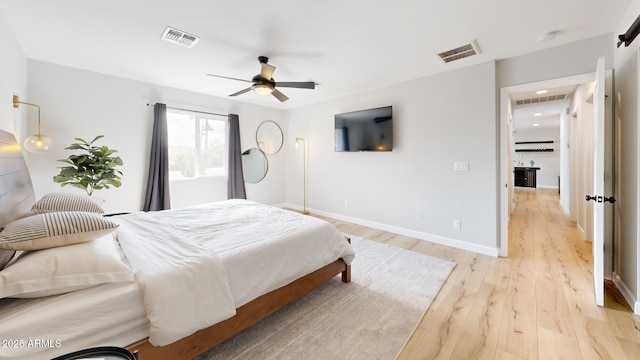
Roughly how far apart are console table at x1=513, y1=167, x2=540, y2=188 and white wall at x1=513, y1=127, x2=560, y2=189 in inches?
15.4

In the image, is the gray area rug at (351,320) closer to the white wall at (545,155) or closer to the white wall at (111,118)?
the white wall at (111,118)

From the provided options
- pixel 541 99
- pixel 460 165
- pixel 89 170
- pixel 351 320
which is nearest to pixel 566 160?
pixel 541 99

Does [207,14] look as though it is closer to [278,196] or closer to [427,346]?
[427,346]

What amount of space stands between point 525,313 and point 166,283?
274cm

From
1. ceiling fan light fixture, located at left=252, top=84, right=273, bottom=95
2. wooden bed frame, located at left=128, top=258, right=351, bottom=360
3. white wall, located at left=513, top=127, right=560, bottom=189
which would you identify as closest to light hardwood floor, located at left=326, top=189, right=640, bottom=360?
wooden bed frame, located at left=128, top=258, right=351, bottom=360

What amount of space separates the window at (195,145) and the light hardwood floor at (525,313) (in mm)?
4196

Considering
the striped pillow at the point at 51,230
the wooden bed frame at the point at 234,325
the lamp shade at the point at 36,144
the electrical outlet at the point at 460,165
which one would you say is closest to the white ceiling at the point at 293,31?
the lamp shade at the point at 36,144

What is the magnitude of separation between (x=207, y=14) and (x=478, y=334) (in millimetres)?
3431

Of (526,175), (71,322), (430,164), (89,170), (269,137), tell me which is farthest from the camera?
(526,175)

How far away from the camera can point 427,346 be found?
1.70 m

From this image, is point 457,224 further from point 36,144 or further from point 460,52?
point 36,144

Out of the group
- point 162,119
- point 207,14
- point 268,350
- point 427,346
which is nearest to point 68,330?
point 268,350

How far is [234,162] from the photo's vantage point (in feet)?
16.4

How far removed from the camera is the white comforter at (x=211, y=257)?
1.31 metres
